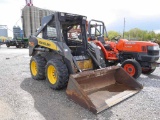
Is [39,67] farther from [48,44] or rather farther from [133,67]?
[133,67]

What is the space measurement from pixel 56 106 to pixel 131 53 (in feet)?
11.5

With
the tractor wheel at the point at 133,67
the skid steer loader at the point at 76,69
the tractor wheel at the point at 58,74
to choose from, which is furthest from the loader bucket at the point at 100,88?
the tractor wheel at the point at 133,67

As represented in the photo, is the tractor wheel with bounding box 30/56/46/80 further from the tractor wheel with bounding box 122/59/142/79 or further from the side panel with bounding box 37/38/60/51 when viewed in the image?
the tractor wheel with bounding box 122/59/142/79

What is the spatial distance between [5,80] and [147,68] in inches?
180

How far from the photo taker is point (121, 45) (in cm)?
623

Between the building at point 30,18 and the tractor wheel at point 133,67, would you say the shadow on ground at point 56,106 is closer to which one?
the tractor wheel at point 133,67

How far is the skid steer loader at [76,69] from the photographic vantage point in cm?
373

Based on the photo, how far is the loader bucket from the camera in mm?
3457

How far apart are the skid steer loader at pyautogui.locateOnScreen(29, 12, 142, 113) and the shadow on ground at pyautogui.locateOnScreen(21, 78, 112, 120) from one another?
131mm

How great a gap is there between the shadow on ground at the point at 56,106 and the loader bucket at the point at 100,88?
12cm

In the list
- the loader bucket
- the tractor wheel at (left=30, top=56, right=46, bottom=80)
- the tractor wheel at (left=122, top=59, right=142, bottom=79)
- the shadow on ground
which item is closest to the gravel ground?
the shadow on ground

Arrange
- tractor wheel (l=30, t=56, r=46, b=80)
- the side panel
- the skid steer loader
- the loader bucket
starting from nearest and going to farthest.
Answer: the loader bucket, the skid steer loader, the side panel, tractor wheel (l=30, t=56, r=46, b=80)

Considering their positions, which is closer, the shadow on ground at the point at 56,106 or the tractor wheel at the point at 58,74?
the shadow on ground at the point at 56,106

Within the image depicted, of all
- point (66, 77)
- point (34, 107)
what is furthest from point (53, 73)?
point (34, 107)
